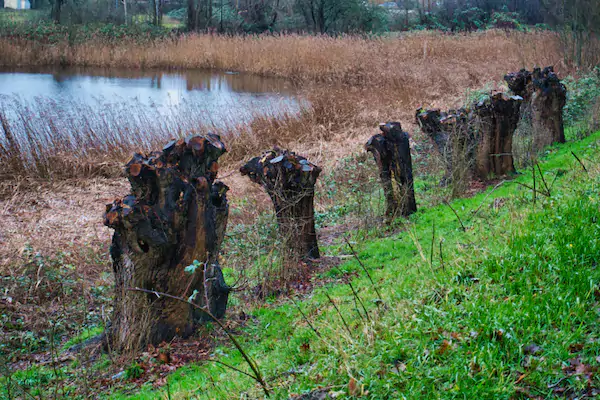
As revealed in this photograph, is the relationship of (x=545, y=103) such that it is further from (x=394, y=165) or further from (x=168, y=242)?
(x=168, y=242)

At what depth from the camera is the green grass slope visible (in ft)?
10.6

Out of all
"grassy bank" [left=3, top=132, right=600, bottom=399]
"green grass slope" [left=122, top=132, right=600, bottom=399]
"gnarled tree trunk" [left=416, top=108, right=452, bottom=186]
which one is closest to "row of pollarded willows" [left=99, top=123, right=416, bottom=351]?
"grassy bank" [left=3, top=132, right=600, bottom=399]

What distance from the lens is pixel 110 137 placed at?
12.9 meters

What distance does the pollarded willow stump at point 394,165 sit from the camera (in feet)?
25.4

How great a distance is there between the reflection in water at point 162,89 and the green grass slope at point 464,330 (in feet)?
34.5

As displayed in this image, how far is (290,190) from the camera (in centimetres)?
655

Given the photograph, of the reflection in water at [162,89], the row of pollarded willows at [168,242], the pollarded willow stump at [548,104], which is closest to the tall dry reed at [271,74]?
the reflection in water at [162,89]

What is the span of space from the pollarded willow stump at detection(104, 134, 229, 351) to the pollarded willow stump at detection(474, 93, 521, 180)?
5233 millimetres

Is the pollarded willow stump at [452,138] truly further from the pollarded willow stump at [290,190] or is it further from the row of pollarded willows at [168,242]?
the row of pollarded willows at [168,242]

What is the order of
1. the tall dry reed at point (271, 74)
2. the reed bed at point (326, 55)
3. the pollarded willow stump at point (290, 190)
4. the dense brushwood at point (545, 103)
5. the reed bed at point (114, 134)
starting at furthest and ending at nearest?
1. the reed bed at point (326, 55)
2. the tall dry reed at point (271, 74)
3. the reed bed at point (114, 134)
4. the dense brushwood at point (545, 103)
5. the pollarded willow stump at point (290, 190)

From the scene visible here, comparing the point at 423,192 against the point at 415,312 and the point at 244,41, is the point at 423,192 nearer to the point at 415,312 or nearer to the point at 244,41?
the point at 415,312

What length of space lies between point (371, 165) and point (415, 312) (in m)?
6.69

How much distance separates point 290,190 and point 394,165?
1.98 m

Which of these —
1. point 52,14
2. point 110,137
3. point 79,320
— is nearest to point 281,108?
point 110,137
